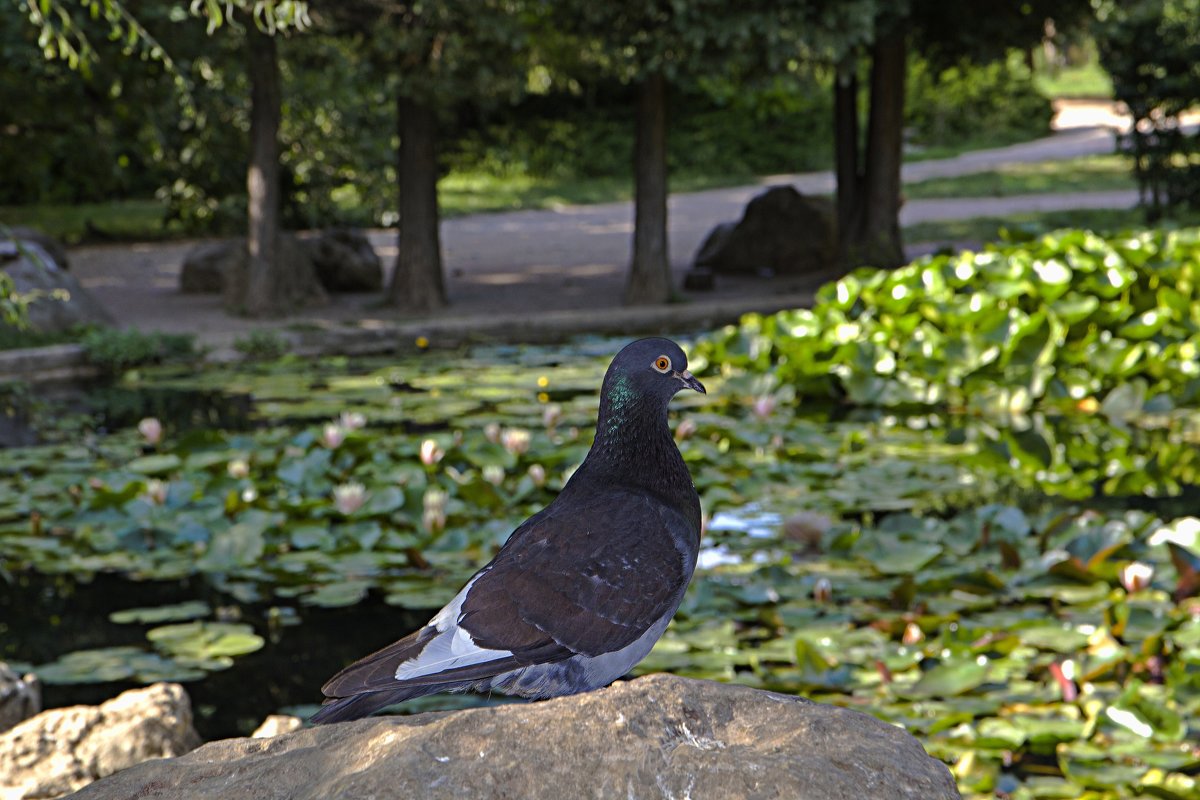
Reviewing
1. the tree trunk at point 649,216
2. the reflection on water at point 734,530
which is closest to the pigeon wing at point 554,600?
the reflection on water at point 734,530

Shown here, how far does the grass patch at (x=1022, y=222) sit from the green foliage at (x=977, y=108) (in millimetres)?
16323

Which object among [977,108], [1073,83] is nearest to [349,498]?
[977,108]

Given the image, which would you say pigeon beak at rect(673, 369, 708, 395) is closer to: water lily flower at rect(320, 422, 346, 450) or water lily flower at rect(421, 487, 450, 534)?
water lily flower at rect(421, 487, 450, 534)

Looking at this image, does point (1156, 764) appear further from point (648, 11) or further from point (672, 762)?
point (648, 11)

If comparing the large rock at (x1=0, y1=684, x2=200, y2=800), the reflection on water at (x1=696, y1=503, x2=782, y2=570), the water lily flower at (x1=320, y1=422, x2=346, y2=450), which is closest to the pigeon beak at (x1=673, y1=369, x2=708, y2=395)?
the large rock at (x1=0, y1=684, x2=200, y2=800)

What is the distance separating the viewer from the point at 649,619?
8.04 feet

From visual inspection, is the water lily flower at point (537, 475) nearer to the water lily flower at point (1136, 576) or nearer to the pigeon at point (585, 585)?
the water lily flower at point (1136, 576)

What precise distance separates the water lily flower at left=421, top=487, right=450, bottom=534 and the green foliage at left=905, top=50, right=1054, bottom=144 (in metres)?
33.8

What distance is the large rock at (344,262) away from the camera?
55.0 ft

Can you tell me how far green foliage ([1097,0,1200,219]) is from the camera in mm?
18828

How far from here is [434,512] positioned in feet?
18.9

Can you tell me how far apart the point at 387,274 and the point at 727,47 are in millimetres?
7423

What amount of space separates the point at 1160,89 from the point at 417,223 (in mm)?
11436

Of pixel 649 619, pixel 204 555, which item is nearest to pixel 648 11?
pixel 204 555
